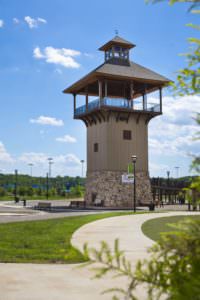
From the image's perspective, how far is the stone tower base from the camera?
37938 mm

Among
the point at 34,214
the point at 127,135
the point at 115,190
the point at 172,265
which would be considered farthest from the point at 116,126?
the point at 172,265

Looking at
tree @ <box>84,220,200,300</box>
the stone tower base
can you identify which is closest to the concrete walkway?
tree @ <box>84,220,200,300</box>

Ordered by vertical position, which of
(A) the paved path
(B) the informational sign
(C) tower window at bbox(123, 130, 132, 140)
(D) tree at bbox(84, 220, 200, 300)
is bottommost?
(A) the paved path

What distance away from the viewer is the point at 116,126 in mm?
38938

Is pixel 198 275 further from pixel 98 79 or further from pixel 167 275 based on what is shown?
pixel 98 79

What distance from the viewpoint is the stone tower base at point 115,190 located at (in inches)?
1494

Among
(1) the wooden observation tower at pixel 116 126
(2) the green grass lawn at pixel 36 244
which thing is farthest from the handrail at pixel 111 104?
(2) the green grass lawn at pixel 36 244

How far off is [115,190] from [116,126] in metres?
6.46

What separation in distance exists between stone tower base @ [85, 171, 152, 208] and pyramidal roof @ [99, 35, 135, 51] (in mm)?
13829

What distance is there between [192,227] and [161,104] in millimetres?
37944

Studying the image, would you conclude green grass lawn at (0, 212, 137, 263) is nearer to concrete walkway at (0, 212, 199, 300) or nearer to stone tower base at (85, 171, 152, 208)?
concrete walkway at (0, 212, 199, 300)

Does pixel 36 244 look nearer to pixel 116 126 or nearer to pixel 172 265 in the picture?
pixel 172 265

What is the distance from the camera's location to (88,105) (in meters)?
40.0

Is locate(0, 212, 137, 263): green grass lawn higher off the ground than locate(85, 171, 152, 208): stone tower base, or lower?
lower
